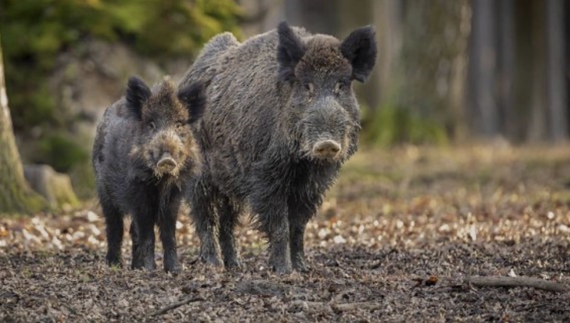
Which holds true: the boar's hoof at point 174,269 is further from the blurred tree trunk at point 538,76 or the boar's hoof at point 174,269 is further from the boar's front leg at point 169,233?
the blurred tree trunk at point 538,76

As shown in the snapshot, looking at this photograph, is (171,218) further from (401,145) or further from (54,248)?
(401,145)

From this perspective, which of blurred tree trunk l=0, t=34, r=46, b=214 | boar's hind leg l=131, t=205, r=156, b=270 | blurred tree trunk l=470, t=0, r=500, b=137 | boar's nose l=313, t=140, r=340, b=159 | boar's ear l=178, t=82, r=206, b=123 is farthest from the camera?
blurred tree trunk l=470, t=0, r=500, b=137

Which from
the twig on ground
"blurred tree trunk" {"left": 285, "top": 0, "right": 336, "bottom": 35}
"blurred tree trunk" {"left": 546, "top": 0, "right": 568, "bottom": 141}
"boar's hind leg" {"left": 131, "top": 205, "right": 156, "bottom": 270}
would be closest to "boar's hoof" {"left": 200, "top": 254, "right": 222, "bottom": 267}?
"boar's hind leg" {"left": 131, "top": 205, "right": 156, "bottom": 270}

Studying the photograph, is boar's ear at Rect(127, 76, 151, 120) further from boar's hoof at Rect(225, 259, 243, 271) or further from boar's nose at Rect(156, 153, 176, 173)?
boar's hoof at Rect(225, 259, 243, 271)

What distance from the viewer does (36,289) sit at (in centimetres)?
896

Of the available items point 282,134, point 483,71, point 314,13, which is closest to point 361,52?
point 282,134

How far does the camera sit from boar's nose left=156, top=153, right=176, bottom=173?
9.73m

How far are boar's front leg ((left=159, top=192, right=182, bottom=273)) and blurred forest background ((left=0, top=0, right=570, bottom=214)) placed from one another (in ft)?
14.1

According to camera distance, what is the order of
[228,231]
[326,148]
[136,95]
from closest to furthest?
[326,148] → [136,95] → [228,231]

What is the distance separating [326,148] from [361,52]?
4.00 feet

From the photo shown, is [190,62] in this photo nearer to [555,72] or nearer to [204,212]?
[204,212]

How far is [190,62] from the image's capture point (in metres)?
19.0

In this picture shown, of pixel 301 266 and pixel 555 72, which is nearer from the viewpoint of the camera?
pixel 301 266

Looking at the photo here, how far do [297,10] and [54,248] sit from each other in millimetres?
46540
